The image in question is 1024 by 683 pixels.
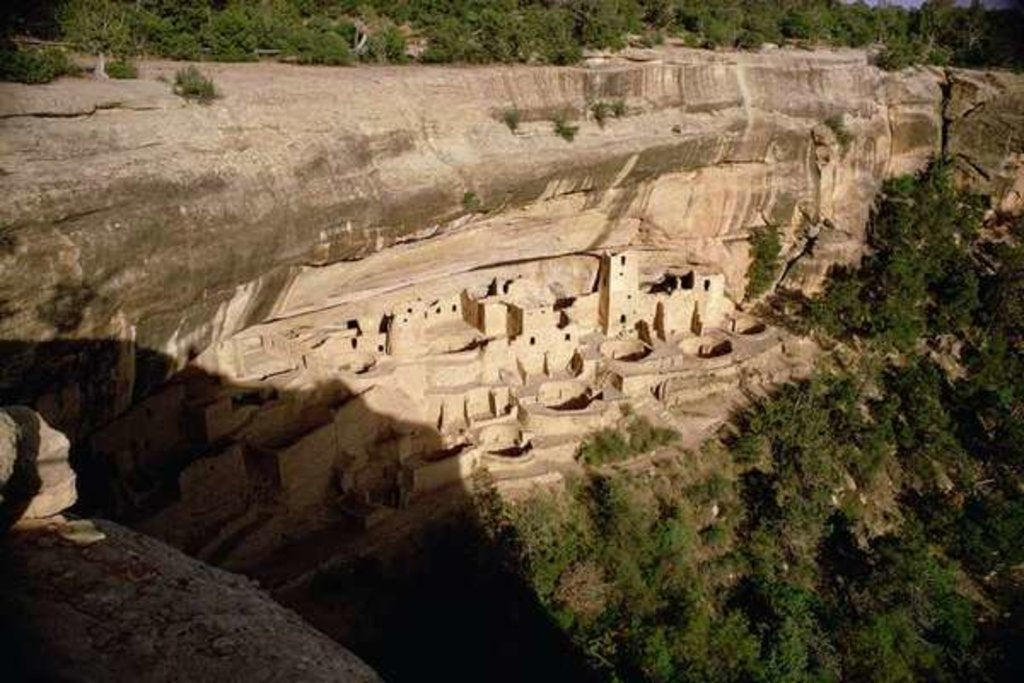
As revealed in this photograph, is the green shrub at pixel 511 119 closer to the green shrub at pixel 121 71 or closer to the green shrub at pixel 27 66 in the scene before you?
the green shrub at pixel 121 71

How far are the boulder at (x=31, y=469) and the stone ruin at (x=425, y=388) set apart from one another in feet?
19.9

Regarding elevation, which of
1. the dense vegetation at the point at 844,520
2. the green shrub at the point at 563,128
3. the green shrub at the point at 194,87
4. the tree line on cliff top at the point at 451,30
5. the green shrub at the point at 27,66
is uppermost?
Answer: the tree line on cliff top at the point at 451,30

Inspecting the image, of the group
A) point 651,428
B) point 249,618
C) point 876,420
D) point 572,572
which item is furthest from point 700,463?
point 249,618


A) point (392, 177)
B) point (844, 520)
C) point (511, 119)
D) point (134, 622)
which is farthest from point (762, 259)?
point (134, 622)

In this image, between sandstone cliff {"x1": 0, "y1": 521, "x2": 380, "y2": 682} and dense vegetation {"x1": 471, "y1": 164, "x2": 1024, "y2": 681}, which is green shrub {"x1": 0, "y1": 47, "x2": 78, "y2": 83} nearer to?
sandstone cliff {"x1": 0, "y1": 521, "x2": 380, "y2": 682}

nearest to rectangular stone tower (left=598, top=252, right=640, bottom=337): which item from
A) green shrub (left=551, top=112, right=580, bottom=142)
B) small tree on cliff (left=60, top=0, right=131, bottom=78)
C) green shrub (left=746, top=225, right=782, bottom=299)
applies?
green shrub (left=551, top=112, right=580, bottom=142)

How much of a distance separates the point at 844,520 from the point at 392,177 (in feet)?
32.8

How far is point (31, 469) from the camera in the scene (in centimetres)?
341

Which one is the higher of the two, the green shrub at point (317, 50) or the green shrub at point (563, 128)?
the green shrub at point (317, 50)

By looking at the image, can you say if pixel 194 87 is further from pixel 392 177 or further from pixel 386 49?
pixel 386 49

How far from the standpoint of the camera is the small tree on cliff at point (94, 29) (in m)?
11.3

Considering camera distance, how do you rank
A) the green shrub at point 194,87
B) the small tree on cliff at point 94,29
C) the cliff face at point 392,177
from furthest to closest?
1. the small tree on cliff at point 94,29
2. the green shrub at point 194,87
3. the cliff face at point 392,177

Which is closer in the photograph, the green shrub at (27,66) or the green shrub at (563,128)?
the green shrub at (27,66)

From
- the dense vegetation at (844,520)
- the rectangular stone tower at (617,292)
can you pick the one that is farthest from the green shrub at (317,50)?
the dense vegetation at (844,520)
